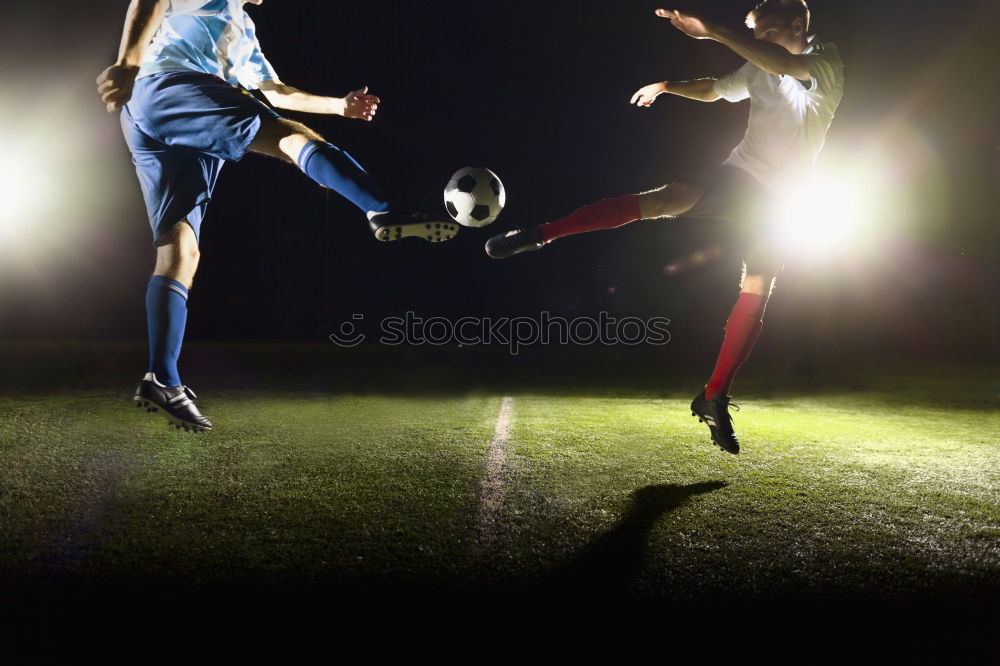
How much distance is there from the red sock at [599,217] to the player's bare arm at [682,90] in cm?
83

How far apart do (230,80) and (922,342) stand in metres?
14.4

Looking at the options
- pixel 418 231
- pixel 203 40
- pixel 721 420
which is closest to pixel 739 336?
pixel 721 420

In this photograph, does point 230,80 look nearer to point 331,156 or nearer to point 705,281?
point 331,156

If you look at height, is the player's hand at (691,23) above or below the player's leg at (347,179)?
above

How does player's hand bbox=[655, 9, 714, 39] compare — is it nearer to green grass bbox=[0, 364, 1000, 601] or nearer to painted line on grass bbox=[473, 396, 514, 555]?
green grass bbox=[0, 364, 1000, 601]

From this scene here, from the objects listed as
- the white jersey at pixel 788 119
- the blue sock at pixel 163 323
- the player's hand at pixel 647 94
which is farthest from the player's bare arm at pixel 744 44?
the blue sock at pixel 163 323

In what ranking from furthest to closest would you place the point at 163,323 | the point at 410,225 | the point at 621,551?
the point at 163,323 → the point at 410,225 → the point at 621,551

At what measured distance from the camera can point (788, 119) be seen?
9.26 ft

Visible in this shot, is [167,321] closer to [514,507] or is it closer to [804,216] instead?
[514,507]

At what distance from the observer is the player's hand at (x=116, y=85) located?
228 cm

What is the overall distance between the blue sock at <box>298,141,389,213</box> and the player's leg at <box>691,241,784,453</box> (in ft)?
5.95

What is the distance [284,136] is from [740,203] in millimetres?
2064

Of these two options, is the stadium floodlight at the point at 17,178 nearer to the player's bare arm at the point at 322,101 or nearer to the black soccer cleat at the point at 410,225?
the player's bare arm at the point at 322,101

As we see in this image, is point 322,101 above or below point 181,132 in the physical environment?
above
